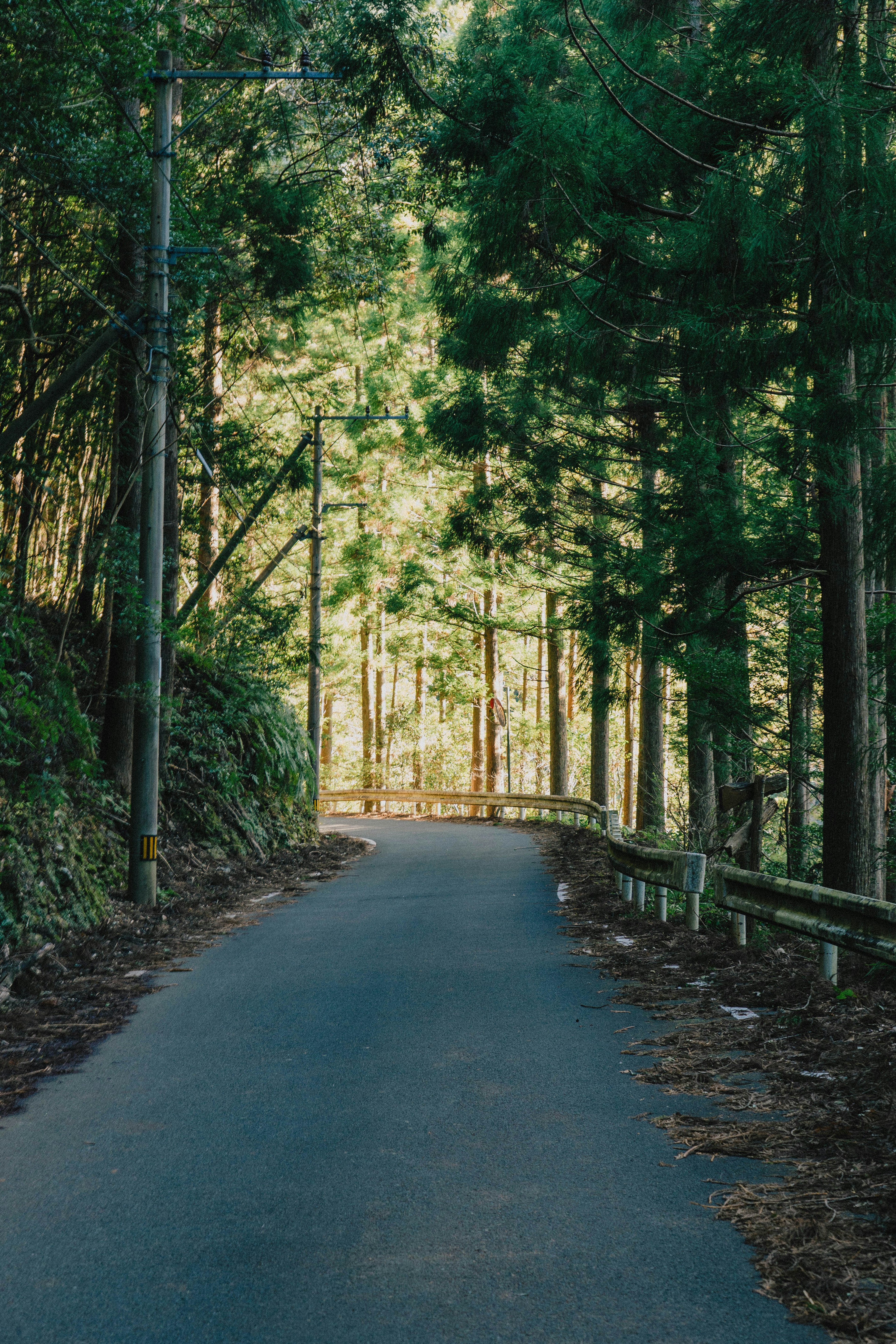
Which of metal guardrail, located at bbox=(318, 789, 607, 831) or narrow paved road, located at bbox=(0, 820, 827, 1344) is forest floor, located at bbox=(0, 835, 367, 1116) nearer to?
narrow paved road, located at bbox=(0, 820, 827, 1344)

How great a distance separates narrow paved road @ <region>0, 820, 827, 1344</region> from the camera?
3.47 meters

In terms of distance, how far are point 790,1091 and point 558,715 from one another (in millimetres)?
27119

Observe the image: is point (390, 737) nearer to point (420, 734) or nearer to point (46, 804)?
point (420, 734)

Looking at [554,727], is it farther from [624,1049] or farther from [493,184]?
[624,1049]

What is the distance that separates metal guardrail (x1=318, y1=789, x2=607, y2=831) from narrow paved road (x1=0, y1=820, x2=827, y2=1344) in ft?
54.0

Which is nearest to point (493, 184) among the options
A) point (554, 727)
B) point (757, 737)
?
point (757, 737)

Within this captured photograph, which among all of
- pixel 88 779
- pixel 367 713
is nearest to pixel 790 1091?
pixel 88 779

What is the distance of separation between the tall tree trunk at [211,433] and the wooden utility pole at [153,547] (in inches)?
95.2

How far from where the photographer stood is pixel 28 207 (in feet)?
45.0

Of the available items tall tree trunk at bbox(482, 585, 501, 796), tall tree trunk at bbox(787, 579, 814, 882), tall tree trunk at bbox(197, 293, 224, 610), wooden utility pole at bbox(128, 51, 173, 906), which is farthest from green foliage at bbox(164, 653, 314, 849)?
tall tree trunk at bbox(482, 585, 501, 796)

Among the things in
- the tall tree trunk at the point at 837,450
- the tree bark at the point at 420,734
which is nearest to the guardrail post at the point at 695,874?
the tall tree trunk at the point at 837,450

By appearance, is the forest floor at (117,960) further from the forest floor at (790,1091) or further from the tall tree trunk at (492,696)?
the tall tree trunk at (492,696)

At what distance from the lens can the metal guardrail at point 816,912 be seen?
21.2 ft

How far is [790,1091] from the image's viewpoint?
5.68 meters
